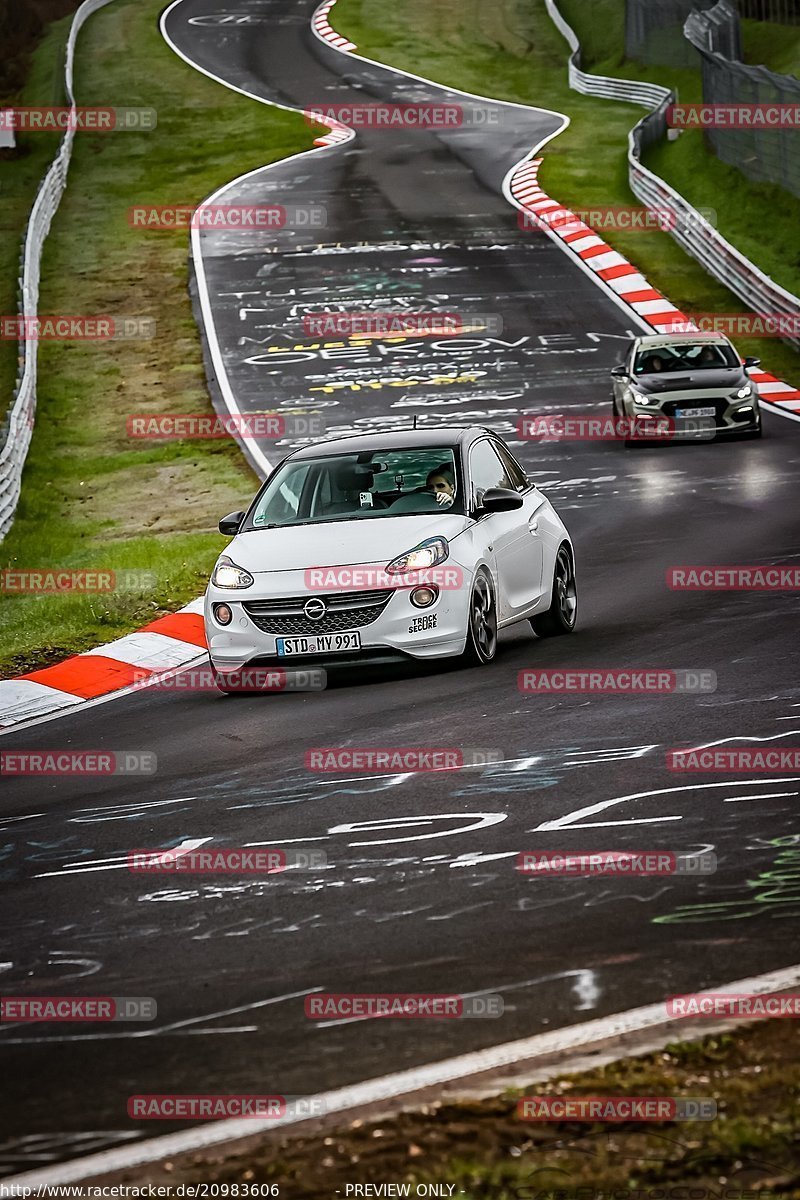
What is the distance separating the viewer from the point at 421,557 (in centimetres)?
1195

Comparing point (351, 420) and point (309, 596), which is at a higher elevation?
point (309, 596)

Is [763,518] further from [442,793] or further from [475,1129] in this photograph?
[475,1129]

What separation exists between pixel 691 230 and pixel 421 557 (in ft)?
88.2

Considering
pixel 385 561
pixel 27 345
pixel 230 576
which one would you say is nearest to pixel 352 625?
pixel 385 561

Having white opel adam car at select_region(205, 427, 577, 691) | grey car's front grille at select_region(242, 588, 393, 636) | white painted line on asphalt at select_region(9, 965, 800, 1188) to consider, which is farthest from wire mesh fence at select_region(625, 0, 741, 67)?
white painted line on asphalt at select_region(9, 965, 800, 1188)

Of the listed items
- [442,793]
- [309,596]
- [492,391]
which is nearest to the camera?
[442,793]

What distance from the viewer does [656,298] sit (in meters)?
34.2

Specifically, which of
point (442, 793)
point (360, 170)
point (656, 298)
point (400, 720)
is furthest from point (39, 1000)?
point (360, 170)

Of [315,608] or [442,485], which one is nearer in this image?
[315,608]

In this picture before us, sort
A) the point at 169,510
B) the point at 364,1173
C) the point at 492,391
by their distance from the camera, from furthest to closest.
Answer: the point at 492,391, the point at 169,510, the point at 364,1173

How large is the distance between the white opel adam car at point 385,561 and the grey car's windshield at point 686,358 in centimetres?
1257

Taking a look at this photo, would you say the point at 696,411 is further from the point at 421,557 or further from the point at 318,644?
the point at 318,644

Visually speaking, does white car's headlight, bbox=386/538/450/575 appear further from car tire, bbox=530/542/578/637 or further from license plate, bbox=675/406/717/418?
license plate, bbox=675/406/717/418

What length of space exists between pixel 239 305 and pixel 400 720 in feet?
85.6
